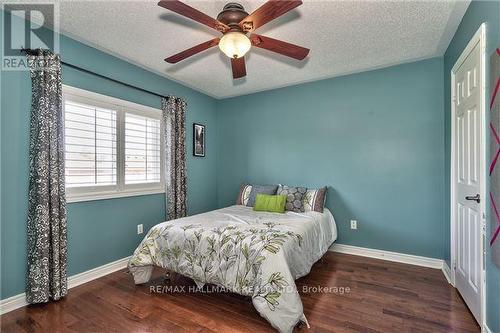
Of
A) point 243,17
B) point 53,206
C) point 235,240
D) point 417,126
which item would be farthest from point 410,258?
point 53,206

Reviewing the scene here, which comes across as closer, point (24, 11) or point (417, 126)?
point (24, 11)

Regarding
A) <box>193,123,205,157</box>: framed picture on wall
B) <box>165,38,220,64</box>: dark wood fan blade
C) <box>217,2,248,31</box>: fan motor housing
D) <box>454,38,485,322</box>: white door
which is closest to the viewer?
<box>217,2,248,31</box>: fan motor housing

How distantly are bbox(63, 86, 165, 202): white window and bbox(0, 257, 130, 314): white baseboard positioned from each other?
0.80 metres

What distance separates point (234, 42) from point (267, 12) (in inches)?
12.2

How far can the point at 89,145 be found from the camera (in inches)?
102

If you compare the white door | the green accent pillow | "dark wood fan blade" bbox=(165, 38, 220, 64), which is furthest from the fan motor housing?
the green accent pillow

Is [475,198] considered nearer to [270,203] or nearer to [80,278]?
[270,203]

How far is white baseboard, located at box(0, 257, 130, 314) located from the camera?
2.00m

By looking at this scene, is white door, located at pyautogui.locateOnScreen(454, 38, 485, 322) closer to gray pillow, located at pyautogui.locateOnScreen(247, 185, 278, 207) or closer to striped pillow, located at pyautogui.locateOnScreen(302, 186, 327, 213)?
striped pillow, located at pyautogui.locateOnScreen(302, 186, 327, 213)

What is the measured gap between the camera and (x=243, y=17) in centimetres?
170

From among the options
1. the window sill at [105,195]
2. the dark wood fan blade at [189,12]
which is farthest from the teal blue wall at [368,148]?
the dark wood fan blade at [189,12]

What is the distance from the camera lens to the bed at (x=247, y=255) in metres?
1.73

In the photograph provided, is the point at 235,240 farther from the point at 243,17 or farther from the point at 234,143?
the point at 234,143

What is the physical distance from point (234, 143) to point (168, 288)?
2626mm
